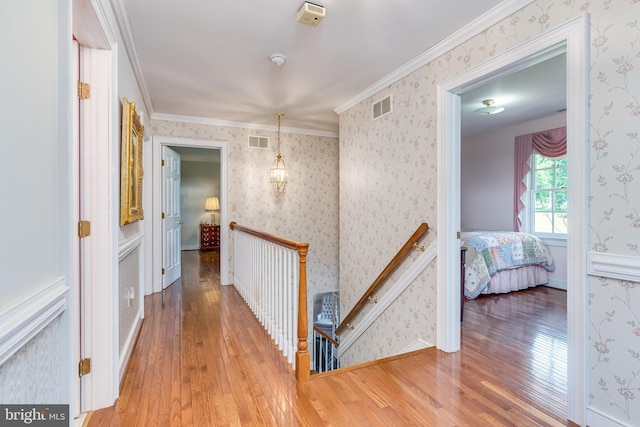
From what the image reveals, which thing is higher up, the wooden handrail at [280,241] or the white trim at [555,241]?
the wooden handrail at [280,241]

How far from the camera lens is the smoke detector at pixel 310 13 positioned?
1957 millimetres

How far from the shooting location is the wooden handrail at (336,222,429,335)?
268 cm

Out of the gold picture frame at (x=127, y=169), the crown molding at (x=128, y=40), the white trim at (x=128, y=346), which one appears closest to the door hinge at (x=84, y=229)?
the gold picture frame at (x=127, y=169)

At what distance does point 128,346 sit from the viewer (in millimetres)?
2240

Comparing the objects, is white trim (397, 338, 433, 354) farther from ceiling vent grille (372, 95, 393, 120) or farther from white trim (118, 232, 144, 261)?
white trim (118, 232, 144, 261)

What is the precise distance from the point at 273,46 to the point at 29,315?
2.35 meters

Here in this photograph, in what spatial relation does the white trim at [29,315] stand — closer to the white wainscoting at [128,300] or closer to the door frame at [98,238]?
the door frame at [98,238]

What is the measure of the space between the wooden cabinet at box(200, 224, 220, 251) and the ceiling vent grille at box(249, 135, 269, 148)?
14.9 feet

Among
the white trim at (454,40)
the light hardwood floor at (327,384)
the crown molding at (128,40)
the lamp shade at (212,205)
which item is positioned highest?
the white trim at (454,40)

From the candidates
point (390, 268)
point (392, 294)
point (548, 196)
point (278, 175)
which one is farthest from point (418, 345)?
point (548, 196)

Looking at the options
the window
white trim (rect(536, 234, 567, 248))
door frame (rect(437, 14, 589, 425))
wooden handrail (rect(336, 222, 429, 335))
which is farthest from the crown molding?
Answer: white trim (rect(536, 234, 567, 248))

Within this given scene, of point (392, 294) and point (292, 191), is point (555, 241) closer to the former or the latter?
point (392, 294)

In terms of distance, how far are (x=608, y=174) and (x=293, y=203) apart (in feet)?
12.8

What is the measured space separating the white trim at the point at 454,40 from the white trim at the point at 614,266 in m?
1.55
